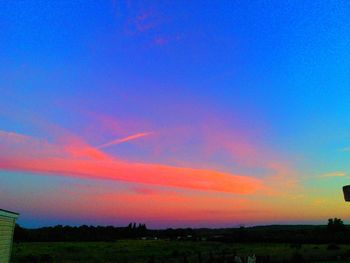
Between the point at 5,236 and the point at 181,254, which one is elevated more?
the point at 5,236

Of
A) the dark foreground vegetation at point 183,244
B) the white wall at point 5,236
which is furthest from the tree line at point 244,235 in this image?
the white wall at point 5,236

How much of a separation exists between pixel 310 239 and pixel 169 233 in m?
95.6

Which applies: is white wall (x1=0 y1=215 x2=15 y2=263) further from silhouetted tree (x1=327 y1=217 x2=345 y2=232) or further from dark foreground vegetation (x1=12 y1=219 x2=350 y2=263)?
silhouetted tree (x1=327 y1=217 x2=345 y2=232)

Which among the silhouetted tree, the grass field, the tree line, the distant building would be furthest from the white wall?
the silhouetted tree

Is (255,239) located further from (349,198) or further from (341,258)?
(349,198)

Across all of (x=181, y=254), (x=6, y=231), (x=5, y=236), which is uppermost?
(x=6, y=231)

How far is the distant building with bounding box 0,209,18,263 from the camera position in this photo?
20.6 meters

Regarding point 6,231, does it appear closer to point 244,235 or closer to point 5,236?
point 5,236

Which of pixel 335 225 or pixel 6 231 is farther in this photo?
pixel 335 225

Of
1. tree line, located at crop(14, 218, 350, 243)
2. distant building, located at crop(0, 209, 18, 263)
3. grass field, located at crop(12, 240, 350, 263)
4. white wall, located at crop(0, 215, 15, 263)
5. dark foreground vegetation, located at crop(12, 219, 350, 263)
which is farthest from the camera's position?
tree line, located at crop(14, 218, 350, 243)

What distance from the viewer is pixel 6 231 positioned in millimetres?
21672

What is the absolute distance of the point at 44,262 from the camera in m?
42.3

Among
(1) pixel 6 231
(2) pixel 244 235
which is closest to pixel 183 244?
(2) pixel 244 235

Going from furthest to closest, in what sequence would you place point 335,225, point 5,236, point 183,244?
1. point 335,225
2. point 183,244
3. point 5,236
